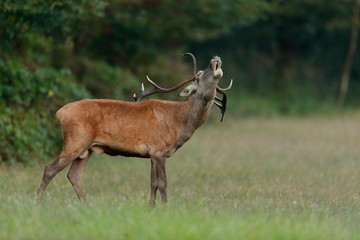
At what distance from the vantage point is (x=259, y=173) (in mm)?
14281

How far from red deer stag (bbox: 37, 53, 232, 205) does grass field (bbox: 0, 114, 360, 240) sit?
475mm

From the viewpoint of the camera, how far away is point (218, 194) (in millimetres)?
11094

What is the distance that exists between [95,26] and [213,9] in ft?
10.3

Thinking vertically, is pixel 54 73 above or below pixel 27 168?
above

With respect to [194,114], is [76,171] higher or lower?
lower

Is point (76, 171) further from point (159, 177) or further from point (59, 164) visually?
point (159, 177)

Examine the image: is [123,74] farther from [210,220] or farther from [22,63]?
[210,220]

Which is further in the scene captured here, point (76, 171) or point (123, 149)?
point (76, 171)

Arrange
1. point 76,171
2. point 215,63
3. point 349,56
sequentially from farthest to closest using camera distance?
point 349,56 < point 76,171 < point 215,63

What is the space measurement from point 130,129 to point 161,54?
15.2 meters

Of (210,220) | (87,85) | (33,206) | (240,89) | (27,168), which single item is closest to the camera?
(210,220)

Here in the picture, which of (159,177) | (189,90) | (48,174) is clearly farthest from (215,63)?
(48,174)

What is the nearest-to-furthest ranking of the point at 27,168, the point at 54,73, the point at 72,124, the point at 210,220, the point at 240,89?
the point at 210,220
the point at 72,124
the point at 27,168
the point at 54,73
the point at 240,89

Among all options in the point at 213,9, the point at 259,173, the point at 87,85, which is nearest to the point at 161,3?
the point at 213,9
